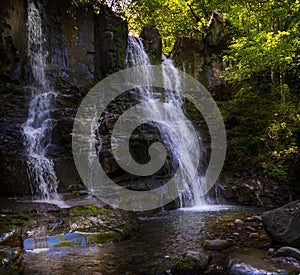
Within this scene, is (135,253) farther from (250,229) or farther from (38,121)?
(38,121)

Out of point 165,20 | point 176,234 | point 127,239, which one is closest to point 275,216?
point 176,234

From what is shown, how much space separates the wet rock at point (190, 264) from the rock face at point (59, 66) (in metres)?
4.72

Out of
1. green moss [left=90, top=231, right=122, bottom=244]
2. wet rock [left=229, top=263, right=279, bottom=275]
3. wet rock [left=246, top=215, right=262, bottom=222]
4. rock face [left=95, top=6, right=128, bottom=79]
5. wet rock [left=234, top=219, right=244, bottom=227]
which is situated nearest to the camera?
wet rock [left=229, top=263, right=279, bottom=275]

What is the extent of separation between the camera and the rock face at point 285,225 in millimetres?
4629

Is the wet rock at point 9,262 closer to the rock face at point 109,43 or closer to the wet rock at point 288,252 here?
the wet rock at point 288,252

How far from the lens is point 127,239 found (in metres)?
5.62

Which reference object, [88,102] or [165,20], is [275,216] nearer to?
[88,102]

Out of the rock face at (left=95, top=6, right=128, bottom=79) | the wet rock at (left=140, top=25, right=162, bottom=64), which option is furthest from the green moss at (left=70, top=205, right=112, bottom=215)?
the wet rock at (left=140, top=25, right=162, bottom=64)

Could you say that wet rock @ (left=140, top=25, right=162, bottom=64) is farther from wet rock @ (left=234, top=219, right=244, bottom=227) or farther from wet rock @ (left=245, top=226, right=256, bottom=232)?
wet rock @ (left=245, top=226, right=256, bottom=232)

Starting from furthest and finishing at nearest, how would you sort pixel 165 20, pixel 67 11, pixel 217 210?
pixel 165 20
pixel 67 11
pixel 217 210

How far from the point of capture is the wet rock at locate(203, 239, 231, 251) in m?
4.88

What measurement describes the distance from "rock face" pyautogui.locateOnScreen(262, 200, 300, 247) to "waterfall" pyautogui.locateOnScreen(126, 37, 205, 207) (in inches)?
149

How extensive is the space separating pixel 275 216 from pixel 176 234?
1852 millimetres

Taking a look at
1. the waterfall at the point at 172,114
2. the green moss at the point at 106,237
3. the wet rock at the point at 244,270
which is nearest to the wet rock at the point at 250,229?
the wet rock at the point at 244,270
